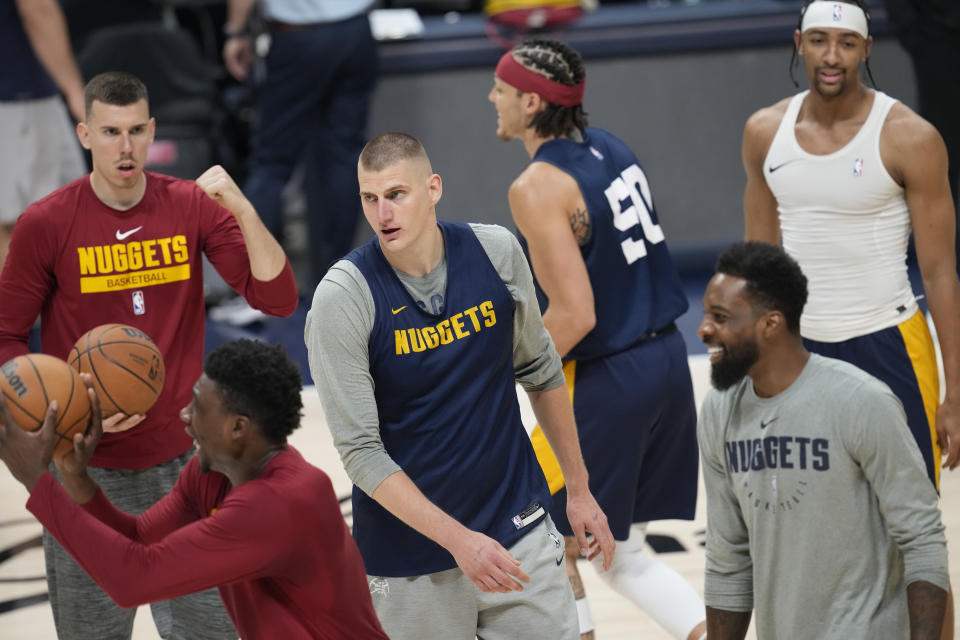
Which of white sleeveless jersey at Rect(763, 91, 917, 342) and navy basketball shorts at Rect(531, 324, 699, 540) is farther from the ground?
white sleeveless jersey at Rect(763, 91, 917, 342)

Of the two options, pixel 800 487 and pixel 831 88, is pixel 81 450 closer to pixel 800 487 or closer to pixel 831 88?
pixel 800 487

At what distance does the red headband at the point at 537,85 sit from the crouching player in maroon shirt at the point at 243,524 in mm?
1667

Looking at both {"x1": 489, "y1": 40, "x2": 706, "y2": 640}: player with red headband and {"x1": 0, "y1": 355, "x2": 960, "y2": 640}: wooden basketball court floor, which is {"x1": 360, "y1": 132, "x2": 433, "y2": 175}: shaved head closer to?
{"x1": 489, "y1": 40, "x2": 706, "y2": 640}: player with red headband

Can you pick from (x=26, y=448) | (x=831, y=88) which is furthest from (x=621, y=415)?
(x=26, y=448)

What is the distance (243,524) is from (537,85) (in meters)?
2.06

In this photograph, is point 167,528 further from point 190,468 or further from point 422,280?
point 422,280

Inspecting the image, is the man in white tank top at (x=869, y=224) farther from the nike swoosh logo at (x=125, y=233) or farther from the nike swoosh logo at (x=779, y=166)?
the nike swoosh logo at (x=125, y=233)

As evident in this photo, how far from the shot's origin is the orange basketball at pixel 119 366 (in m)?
3.41

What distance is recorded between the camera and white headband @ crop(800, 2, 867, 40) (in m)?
4.07

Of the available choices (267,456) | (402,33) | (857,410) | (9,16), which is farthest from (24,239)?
(402,33)

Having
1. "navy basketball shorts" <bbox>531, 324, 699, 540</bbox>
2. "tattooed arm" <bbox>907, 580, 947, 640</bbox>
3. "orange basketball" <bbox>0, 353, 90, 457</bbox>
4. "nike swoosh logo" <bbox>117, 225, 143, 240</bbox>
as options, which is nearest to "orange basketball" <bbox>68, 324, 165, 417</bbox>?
"orange basketball" <bbox>0, 353, 90, 457</bbox>

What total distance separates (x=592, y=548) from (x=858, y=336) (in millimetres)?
1144

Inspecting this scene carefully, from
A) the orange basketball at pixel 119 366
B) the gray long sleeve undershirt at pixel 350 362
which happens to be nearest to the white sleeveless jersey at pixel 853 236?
the gray long sleeve undershirt at pixel 350 362

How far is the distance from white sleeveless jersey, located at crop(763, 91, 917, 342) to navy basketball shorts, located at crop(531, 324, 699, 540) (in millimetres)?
446
